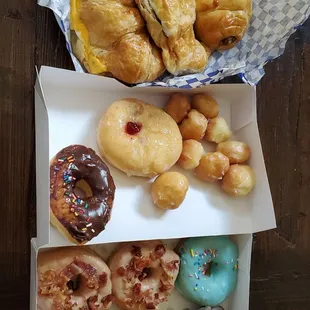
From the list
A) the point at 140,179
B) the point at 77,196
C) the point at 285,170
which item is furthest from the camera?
the point at 285,170

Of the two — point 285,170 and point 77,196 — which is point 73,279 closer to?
point 77,196

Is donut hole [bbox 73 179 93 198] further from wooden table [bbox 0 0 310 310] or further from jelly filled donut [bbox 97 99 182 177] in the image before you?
wooden table [bbox 0 0 310 310]

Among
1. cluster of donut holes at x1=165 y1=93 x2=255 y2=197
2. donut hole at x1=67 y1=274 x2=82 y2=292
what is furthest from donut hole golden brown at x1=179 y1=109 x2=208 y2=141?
donut hole at x1=67 y1=274 x2=82 y2=292

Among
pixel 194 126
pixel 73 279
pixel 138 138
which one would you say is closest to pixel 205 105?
pixel 194 126

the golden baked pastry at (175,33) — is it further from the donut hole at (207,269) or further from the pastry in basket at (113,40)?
the donut hole at (207,269)

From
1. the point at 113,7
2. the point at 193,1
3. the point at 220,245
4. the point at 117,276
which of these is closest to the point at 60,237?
the point at 117,276

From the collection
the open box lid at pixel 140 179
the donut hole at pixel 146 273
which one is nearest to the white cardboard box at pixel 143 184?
the open box lid at pixel 140 179
